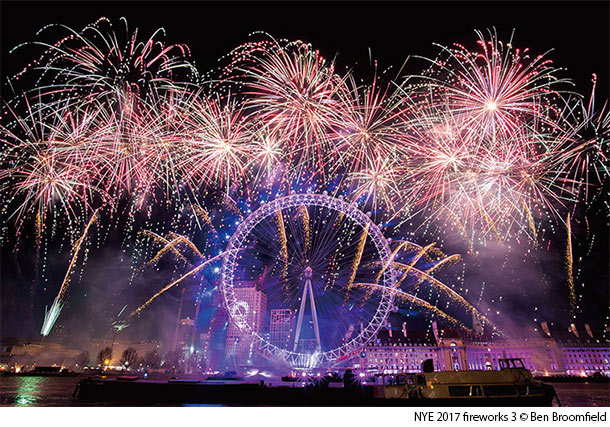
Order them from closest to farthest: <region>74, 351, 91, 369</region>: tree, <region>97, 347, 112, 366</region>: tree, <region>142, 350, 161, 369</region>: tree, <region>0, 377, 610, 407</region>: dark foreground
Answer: <region>0, 377, 610, 407</region>: dark foreground < <region>74, 351, 91, 369</region>: tree < <region>97, 347, 112, 366</region>: tree < <region>142, 350, 161, 369</region>: tree

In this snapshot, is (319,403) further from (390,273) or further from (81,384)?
(81,384)

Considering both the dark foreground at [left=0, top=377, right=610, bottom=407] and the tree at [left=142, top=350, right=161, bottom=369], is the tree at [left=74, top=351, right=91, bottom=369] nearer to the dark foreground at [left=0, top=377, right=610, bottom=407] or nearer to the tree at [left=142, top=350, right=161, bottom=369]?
the tree at [left=142, top=350, right=161, bottom=369]

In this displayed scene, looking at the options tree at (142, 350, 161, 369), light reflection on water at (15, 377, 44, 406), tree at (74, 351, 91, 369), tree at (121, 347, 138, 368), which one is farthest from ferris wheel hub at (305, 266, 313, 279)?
tree at (74, 351, 91, 369)

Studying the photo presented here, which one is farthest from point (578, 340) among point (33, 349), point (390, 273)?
point (33, 349)

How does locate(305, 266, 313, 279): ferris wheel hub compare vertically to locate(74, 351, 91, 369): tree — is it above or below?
above

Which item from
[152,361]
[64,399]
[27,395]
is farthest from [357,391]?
[152,361]

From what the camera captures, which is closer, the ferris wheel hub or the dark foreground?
the dark foreground

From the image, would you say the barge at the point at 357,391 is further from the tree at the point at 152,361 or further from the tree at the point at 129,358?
the tree at the point at 129,358

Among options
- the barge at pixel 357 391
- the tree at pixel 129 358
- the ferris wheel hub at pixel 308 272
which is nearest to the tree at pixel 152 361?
the tree at pixel 129 358

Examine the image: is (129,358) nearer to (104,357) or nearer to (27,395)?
(104,357)
